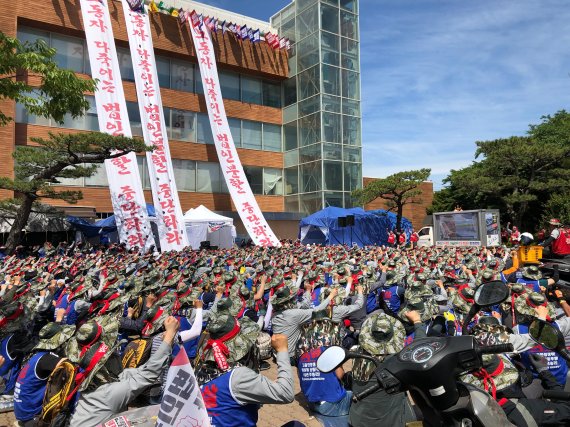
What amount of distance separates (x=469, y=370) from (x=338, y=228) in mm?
25975

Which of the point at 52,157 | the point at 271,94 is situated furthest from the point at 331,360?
the point at 271,94

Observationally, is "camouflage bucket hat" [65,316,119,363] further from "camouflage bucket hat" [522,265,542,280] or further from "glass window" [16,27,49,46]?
"glass window" [16,27,49,46]

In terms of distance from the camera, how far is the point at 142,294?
7.21 m

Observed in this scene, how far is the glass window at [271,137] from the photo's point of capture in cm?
3404

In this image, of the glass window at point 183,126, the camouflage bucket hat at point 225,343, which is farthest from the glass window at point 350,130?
the camouflage bucket hat at point 225,343

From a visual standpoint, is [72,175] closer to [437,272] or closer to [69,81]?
[69,81]

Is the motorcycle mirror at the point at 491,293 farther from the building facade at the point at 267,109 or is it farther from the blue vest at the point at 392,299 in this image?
the building facade at the point at 267,109

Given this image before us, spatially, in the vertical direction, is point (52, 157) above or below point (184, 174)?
below

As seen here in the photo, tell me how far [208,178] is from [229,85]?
7.63 m

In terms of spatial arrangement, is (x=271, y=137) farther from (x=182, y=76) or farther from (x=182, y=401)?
(x=182, y=401)

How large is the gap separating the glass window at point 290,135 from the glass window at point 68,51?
15296 millimetres

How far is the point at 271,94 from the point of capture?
34.8 metres

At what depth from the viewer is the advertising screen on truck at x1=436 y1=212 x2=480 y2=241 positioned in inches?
932

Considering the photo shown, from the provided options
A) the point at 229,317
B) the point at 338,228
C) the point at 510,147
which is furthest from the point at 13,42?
the point at 510,147
